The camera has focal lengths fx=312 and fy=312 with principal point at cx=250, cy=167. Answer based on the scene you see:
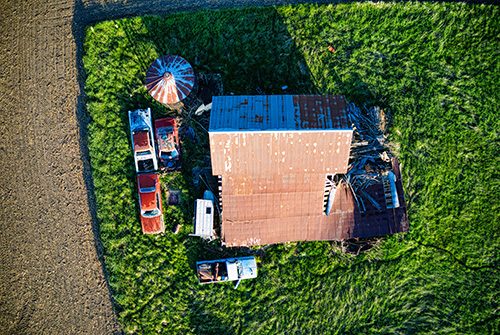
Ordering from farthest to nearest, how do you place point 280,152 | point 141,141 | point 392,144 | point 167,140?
point 392,144 < point 167,140 < point 141,141 < point 280,152

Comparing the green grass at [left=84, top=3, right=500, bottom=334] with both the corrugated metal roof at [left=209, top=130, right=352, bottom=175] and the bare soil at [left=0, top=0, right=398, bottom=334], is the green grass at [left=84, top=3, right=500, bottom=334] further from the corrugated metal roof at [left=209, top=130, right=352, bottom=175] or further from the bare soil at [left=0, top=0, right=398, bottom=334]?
the corrugated metal roof at [left=209, top=130, right=352, bottom=175]

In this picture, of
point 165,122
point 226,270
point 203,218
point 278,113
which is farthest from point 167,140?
point 226,270

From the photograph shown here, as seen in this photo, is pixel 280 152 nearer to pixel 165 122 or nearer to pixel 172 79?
pixel 165 122

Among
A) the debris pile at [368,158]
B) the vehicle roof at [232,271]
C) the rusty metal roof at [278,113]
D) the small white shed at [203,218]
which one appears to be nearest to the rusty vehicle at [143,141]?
the small white shed at [203,218]

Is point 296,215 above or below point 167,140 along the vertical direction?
below

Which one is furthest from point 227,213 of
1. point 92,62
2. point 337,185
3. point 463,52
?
point 463,52

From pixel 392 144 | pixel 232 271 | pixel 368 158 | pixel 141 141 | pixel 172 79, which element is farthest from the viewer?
pixel 392 144
